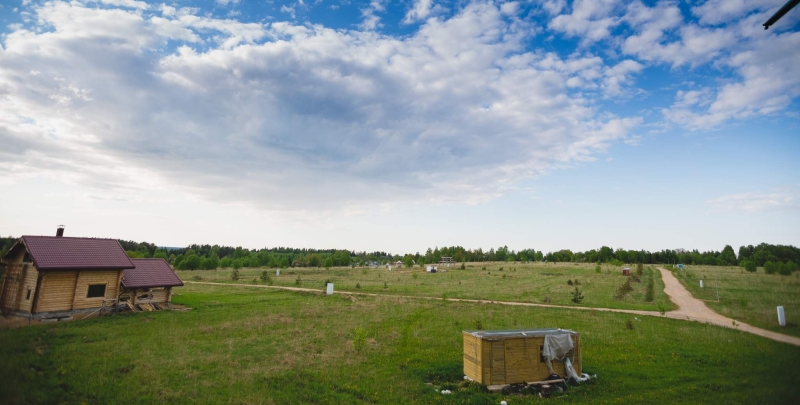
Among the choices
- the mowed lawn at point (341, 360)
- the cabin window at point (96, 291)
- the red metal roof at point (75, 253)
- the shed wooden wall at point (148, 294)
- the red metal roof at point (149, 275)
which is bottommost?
the mowed lawn at point (341, 360)

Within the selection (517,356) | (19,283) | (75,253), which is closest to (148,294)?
(75,253)

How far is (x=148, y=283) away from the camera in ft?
108

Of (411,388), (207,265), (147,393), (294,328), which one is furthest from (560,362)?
(207,265)

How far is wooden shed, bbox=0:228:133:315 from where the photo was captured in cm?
2617

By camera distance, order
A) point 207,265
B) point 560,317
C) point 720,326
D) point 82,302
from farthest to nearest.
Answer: point 207,265 → point 560,317 → point 82,302 → point 720,326

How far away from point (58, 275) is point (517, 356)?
32.6 m

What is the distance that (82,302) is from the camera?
28.2 m

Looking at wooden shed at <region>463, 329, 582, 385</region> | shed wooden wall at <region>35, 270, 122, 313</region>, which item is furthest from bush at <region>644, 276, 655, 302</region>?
shed wooden wall at <region>35, 270, 122, 313</region>

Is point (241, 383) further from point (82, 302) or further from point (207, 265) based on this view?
point (207, 265)

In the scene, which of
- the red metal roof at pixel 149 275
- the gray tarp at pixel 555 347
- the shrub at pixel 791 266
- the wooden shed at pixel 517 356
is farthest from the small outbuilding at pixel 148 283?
the shrub at pixel 791 266

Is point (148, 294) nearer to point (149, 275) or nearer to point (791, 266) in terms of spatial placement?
→ point (149, 275)

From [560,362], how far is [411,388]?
612 centimetres

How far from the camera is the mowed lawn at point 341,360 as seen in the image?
1142cm

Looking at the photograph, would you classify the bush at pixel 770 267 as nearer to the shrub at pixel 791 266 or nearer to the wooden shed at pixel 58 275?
the shrub at pixel 791 266
